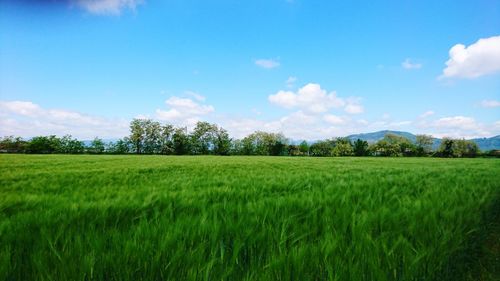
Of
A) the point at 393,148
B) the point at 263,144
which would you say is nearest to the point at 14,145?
the point at 263,144

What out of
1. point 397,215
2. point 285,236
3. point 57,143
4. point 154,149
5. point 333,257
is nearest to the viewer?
point 333,257

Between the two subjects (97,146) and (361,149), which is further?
(361,149)

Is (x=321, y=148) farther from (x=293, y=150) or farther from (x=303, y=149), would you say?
(x=293, y=150)

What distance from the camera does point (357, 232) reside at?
202 centimetres

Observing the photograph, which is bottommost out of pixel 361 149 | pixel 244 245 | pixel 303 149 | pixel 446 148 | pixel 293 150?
pixel 244 245

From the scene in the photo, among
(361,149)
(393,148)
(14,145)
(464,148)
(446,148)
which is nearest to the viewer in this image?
(14,145)

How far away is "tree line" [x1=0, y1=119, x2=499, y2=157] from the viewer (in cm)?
8969

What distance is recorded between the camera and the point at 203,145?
105250 millimetres

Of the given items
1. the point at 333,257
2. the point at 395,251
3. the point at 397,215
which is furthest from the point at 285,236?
the point at 397,215

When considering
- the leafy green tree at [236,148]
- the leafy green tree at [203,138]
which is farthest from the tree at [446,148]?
the leafy green tree at [203,138]

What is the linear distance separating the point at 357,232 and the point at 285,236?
2.00 ft

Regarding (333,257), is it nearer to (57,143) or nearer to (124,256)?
(124,256)

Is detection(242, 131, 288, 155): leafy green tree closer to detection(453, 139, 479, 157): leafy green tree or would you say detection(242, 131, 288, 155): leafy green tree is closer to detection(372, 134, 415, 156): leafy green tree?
detection(372, 134, 415, 156): leafy green tree

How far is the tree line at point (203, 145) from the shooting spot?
8969 centimetres
